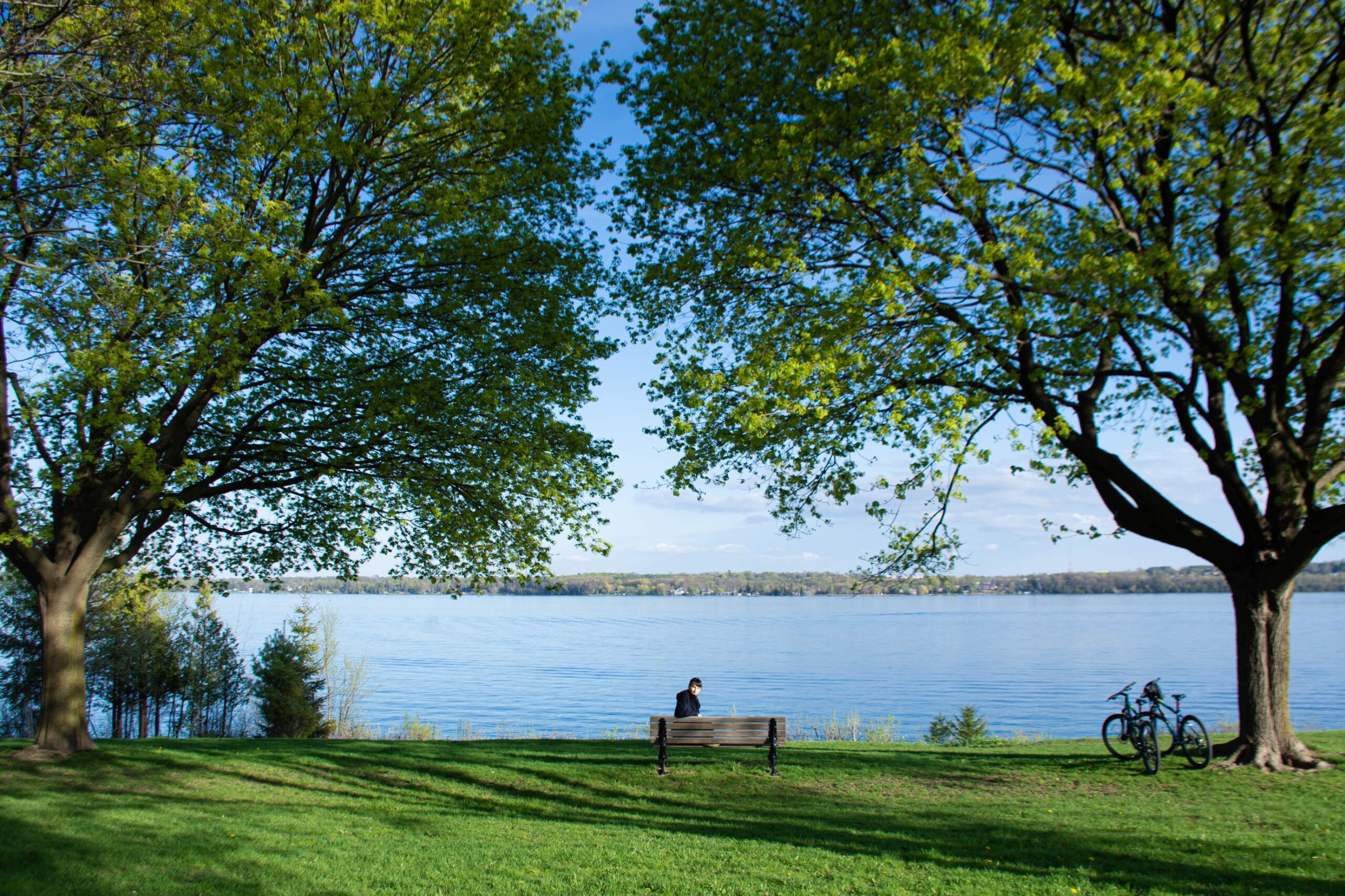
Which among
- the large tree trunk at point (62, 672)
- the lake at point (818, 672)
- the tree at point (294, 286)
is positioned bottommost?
the lake at point (818, 672)

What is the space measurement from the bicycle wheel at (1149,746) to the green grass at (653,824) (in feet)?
0.73

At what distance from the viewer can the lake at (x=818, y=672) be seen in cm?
3897

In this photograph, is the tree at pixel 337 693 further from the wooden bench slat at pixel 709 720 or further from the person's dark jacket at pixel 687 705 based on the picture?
the wooden bench slat at pixel 709 720

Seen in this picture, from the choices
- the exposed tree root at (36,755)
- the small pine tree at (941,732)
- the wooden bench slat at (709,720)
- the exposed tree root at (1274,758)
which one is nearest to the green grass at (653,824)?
the exposed tree root at (36,755)

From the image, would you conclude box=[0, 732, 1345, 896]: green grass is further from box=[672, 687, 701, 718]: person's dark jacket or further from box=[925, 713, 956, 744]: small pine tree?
box=[925, 713, 956, 744]: small pine tree

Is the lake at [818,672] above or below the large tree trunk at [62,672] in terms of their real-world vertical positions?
below

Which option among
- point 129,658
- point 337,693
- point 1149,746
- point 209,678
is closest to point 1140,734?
point 1149,746

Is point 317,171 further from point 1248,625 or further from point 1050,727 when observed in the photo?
point 1050,727

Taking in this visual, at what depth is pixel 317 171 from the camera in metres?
13.5

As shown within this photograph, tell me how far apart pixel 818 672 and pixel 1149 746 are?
48551 mm

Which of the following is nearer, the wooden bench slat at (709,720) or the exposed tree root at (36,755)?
the exposed tree root at (36,755)

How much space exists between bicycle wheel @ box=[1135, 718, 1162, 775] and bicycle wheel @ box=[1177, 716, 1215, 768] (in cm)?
39

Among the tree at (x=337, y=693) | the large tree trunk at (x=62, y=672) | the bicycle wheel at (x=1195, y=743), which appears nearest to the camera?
the bicycle wheel at (x=1195, y=743)

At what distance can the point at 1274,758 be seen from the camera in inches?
443
